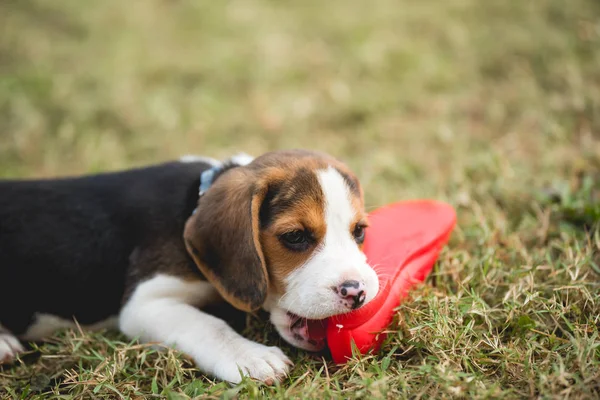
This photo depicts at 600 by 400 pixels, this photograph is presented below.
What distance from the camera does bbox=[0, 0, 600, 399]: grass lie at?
3678 mm

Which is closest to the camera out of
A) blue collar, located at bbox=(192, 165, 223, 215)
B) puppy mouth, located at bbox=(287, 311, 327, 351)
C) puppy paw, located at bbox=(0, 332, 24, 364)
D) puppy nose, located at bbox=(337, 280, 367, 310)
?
puppy nose, located at bbox=(337, 280, 367, 310)

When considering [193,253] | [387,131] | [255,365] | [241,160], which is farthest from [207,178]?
[387,131]

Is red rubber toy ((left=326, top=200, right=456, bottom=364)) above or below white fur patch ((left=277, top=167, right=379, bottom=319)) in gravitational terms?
below

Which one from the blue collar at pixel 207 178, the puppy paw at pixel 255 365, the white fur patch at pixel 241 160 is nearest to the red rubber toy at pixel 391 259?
the puppy paw at pixel 255 365

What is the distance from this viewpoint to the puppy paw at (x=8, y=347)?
415cm

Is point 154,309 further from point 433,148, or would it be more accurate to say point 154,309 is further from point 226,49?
point 226,49

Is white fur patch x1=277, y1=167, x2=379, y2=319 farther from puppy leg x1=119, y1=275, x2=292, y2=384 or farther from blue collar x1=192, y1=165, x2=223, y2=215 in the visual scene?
blue collar x1=192, y1=165, x2=223, y2=215

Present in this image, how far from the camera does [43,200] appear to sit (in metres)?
4.50

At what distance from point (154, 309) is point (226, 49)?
649cm

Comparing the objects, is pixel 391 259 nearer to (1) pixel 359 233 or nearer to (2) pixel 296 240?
(1) pixel 359 233

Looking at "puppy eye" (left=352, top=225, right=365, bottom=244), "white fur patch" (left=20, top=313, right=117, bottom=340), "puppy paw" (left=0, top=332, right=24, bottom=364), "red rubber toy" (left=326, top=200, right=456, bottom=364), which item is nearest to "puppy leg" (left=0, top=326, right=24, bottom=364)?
"puppy paw" (left=0, top=332, right=24, bottom=364)

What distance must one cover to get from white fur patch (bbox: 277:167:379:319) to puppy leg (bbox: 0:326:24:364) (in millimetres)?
1992

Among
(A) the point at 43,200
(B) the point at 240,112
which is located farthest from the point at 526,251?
(B) the point at 240,112

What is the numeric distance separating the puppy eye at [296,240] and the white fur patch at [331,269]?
102 millimetres
